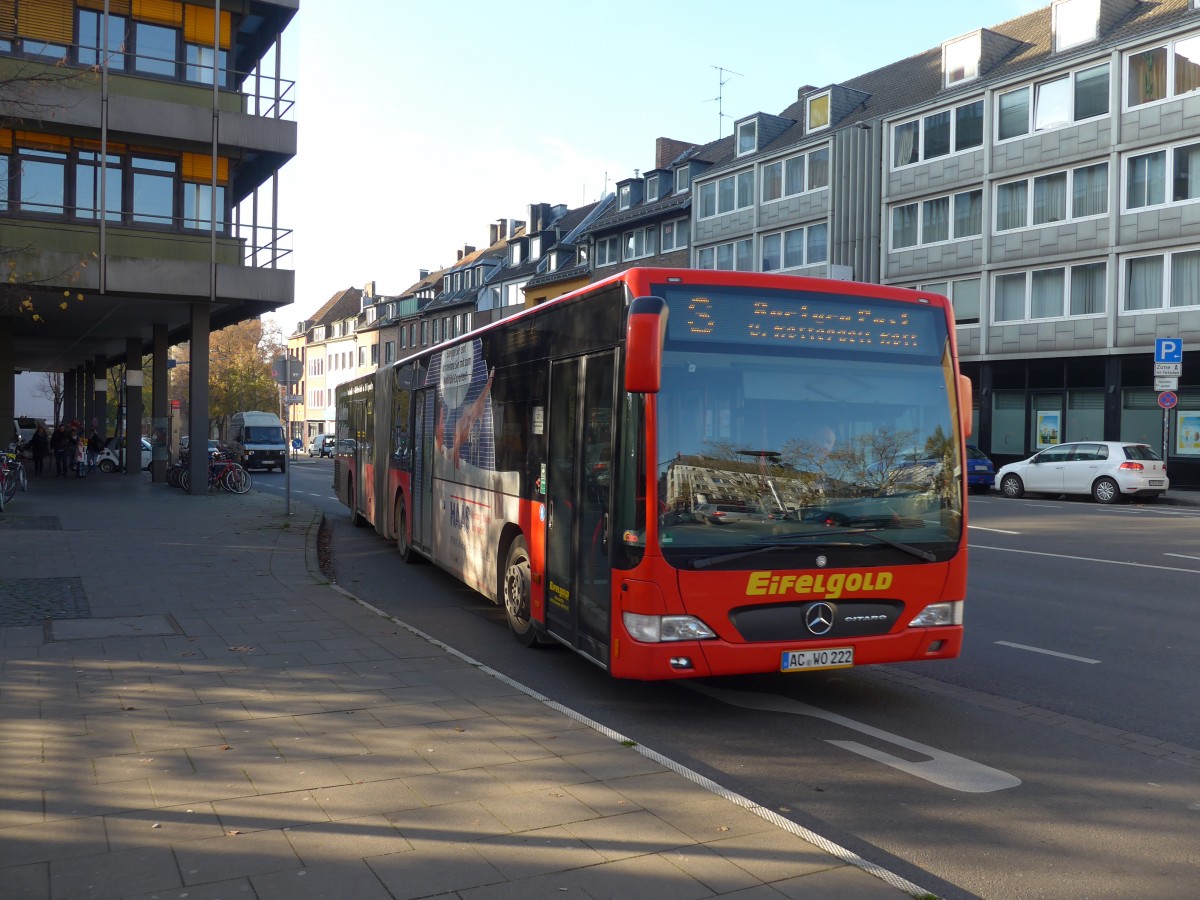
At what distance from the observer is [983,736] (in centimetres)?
635

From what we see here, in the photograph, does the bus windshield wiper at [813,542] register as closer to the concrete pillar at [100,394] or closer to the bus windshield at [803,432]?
the bus windshield at [803,432]

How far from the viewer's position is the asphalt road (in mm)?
4566

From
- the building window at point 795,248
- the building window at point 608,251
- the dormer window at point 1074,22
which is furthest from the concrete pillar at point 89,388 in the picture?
the dormer window at point 1074,22

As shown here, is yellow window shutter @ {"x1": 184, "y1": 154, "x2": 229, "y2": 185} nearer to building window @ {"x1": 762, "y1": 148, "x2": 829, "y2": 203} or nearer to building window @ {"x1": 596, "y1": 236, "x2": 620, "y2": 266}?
building window @ {"x1": 762, "y1": 148, "x2": 829, "y2": 203}

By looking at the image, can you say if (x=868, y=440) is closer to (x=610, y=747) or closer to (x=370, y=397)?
(x=610, y=747)

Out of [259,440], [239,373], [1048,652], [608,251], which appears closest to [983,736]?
[1048,652]

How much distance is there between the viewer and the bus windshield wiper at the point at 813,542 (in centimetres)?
632

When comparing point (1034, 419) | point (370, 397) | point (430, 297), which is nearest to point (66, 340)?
point (370, 397)

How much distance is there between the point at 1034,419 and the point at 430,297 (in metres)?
61.1

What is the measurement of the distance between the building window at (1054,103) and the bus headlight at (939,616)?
3101 centimetres

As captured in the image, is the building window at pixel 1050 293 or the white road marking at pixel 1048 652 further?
the building window at pixel 1050 293

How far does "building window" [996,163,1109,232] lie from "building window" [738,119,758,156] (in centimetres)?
1446

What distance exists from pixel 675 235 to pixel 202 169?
31198 millimetres

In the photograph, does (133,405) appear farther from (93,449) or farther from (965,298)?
(965,298)
